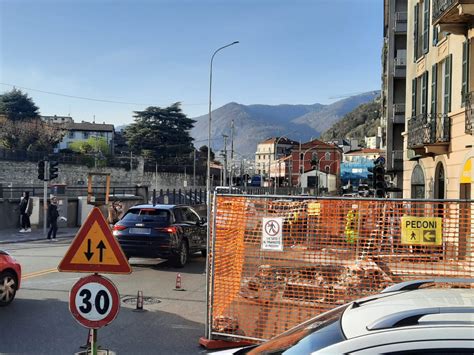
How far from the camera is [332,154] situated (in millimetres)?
130250

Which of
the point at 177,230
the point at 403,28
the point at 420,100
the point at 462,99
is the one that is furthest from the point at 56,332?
the point at 403,28

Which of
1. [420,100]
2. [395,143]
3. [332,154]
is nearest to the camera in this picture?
[420,100]

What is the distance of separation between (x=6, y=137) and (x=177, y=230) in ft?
310

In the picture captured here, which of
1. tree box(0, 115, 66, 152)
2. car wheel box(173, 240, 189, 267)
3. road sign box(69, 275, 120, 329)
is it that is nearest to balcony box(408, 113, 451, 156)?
car wheel box(173, 240, 189, 267)

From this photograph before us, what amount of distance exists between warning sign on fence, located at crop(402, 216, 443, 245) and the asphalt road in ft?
9.65

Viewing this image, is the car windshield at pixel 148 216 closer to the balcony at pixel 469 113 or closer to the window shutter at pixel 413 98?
the balcony at pixel 469 113

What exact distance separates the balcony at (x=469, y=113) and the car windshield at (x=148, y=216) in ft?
31.8

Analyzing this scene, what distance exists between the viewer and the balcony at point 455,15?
53.4ft

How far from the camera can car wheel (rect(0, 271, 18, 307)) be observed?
8.91 m

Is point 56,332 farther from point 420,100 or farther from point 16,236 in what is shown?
point 420,100

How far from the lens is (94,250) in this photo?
581 cm

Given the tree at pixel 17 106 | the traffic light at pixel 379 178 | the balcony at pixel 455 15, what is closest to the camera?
the balcony at pixel 455 15

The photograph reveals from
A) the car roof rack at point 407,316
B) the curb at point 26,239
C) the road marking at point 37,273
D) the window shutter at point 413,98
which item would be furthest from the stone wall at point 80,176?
the car roof rack at point 407,316

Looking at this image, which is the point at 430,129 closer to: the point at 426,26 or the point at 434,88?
the point at 434,88
